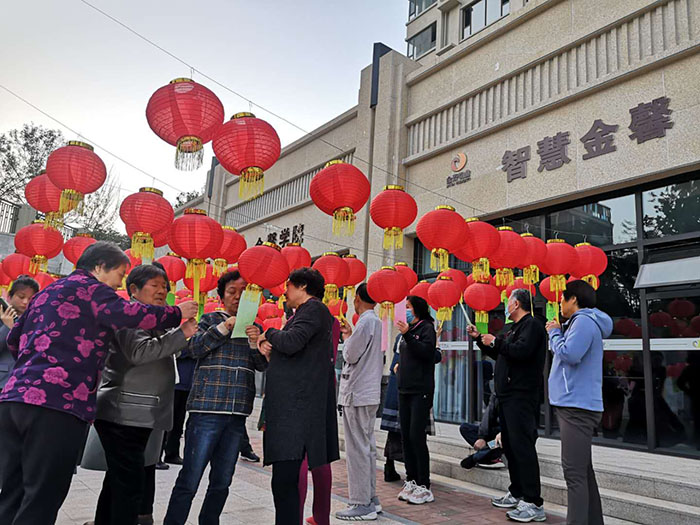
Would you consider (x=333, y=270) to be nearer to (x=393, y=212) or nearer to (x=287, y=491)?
(x=393, y=212)

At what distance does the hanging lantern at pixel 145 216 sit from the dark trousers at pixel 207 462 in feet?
8.21

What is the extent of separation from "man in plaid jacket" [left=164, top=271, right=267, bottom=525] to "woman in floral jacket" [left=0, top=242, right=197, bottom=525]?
0.58 metres

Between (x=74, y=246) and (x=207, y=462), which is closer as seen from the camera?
(x=207, y=462)

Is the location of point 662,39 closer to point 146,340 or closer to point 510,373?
point 510,373

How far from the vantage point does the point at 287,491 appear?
273 centimetres

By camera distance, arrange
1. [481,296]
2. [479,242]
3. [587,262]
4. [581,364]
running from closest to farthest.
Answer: [581,364] → [479,242] → [587,262] → [481,296]

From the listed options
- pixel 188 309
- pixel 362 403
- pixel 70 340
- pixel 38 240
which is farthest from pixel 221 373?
pixel 38 240

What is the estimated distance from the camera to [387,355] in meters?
9.68

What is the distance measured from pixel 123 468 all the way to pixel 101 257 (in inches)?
43.1

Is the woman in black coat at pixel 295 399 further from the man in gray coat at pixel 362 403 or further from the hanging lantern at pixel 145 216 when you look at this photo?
the hanging lantern at pixel 145 216

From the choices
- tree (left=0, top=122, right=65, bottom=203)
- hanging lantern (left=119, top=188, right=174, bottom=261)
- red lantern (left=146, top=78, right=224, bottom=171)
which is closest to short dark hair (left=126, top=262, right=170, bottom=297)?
red lantern (left=146, top=78, right=224, bottom=171)

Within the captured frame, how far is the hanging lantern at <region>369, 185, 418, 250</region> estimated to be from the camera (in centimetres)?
561

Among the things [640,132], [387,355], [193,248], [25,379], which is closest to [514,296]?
[193,248]

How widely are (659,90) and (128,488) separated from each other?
293 inches
